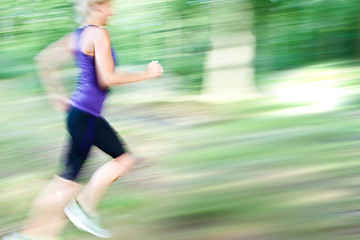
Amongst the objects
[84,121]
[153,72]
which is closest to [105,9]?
[153,72]

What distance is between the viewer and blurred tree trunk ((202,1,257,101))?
7839 mm

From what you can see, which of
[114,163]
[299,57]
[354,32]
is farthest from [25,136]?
[354,32]

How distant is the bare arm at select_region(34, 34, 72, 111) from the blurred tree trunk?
15.1ft

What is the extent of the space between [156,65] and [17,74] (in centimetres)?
942

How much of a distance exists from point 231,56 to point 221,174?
3.72 meters

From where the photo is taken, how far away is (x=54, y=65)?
11.5ft

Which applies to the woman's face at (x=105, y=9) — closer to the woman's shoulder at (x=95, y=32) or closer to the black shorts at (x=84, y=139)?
the woman's shoulder at (x=95, y=32)

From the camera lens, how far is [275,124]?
20.2ft

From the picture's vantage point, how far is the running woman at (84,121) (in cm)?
324

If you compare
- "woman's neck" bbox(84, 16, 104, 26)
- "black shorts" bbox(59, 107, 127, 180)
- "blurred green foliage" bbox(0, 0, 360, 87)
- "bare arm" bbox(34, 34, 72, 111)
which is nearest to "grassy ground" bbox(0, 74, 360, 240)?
"black shorts" bbox(59, 107, 127, 180)

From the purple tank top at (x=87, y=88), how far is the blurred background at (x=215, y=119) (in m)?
0.92

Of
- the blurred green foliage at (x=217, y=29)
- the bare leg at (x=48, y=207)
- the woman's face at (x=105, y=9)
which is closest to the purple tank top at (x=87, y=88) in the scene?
the woman's face at (x=105, y=9)

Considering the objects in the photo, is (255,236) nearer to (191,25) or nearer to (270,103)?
(270,103)

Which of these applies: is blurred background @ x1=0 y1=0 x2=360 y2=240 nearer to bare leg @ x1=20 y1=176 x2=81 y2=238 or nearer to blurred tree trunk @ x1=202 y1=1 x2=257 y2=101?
blurred tree trunk @ x1=202 y1=1 x2=257 y2=101
